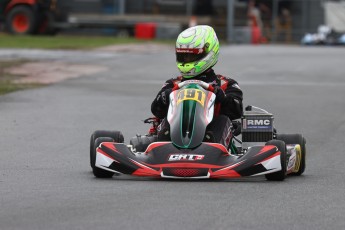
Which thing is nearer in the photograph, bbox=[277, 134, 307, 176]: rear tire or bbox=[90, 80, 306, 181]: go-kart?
bbox=[90, 80, 306, 181]: go-kart

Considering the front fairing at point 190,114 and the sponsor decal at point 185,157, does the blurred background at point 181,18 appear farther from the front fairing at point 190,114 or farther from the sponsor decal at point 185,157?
the sponsor decal at point 185,157

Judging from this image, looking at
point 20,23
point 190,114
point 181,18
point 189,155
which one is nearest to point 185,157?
point 189,155

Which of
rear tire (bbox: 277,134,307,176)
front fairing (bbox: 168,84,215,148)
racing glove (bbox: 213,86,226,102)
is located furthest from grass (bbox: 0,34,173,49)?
front fairing (bbox: 168,84,215,148)

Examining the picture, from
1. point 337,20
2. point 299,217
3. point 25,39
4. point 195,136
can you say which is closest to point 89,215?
point 299,217

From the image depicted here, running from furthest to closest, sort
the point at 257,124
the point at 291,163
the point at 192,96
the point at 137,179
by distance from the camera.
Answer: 1. the point at 257,124
2. the point at 291,163
3. the point at 192,96
4. the point at 137,179

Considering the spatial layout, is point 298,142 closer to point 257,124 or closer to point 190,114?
point 257,124

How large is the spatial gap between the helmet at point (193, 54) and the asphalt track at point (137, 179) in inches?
44.2

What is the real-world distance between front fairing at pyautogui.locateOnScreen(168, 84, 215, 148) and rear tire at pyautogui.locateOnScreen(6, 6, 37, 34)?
2829cm

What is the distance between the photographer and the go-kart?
8.23 m

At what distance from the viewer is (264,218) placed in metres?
6.55

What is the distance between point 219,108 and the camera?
29.6 ft

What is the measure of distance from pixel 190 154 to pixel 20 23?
1151 inches

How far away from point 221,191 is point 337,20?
104ft

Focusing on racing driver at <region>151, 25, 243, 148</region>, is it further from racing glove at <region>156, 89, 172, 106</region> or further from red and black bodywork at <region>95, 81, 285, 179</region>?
red and black bodywork at <region>95, 81, 285, 179</region>
